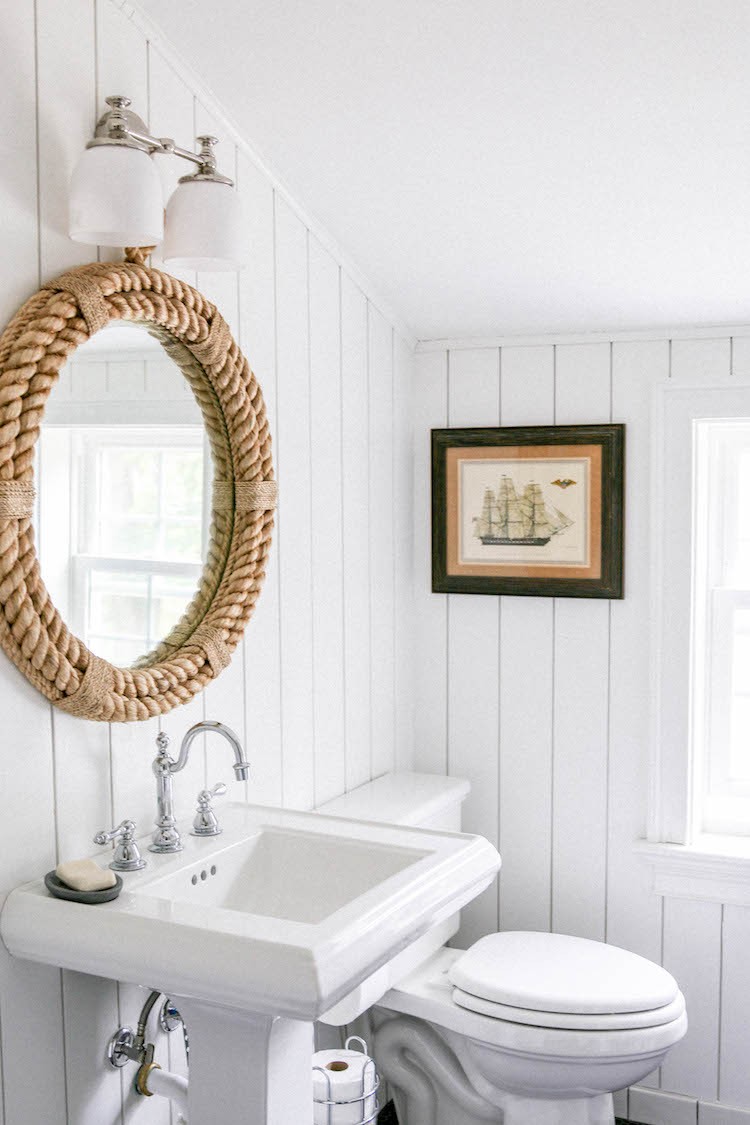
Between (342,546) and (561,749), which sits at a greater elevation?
(342,546)

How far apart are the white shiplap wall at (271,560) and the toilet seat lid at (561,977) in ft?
1.56

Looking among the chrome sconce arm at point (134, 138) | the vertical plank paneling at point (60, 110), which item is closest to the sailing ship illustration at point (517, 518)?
the chrome sconce arm at point (134, 138)

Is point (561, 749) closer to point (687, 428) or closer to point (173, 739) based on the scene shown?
point (687, 428)

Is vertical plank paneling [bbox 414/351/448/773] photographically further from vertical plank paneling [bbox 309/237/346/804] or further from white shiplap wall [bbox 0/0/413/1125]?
vertical plank paneling [bbox 309/237/346/804]

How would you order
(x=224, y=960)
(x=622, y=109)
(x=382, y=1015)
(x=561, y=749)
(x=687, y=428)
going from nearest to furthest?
(x=224, y=960), (x=622, y=109), (x=382, y=1015), (x=687, y=428), (x=561, y=749)

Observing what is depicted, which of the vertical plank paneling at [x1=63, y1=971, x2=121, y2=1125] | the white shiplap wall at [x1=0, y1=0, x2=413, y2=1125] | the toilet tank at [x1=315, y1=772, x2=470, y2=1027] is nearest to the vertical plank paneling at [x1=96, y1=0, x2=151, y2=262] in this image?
the white shiplap wall at [x1=0, y1=0, x2=413, y2=1125]

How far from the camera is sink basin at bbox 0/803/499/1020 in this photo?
135 cm

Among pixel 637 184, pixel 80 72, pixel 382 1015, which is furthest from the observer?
pixel 382 1015

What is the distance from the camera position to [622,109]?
5.87ft

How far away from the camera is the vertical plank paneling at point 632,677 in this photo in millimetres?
2555

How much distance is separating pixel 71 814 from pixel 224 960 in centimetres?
41

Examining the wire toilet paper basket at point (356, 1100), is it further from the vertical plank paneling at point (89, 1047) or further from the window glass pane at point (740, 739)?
the window glass pane at point (740, 739)

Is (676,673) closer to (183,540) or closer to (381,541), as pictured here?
(381,541)

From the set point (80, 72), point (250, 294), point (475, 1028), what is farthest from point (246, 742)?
point (80, 72)
